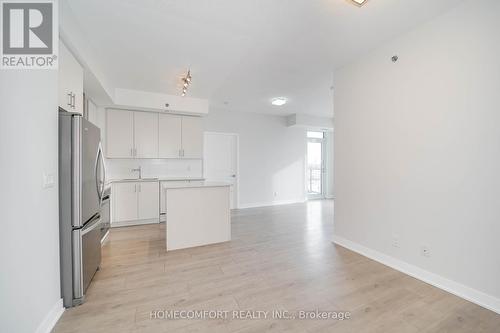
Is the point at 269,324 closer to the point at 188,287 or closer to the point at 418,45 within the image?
the point at 188,287

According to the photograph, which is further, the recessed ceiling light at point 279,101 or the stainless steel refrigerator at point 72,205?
the recessed ceiling light at point 279,101

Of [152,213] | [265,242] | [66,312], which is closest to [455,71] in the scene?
[265,242]

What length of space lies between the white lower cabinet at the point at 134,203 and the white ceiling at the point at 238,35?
2.04 meters

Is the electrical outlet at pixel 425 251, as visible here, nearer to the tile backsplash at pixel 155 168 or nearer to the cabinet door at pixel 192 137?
the cabinet door at pixel 192 137

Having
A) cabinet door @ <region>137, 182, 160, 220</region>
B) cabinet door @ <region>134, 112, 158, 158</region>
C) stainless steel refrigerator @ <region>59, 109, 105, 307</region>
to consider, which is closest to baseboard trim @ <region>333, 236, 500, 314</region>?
stainless steel refrigerator @ <region>59, 109, 105, 307</region>

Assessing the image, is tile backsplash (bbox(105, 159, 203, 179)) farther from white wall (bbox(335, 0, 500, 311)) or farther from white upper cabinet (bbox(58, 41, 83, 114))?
white wall (bbox(335, 0, 500, 311))

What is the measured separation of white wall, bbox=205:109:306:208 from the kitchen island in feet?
9.05

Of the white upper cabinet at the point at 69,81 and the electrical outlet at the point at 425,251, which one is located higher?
the white upper cabinet at the point at 69,81

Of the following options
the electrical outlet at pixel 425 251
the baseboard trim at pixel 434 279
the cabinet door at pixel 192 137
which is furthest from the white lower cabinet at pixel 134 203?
the electrical outlet at pixel 425 251

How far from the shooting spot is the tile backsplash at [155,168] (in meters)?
4.95

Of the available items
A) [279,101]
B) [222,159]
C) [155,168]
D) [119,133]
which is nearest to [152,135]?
[119,133]

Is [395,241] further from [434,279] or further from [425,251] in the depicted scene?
[434,279]

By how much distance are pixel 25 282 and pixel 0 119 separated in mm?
1026

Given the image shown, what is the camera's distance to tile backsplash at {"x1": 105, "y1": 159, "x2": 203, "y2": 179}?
4949 millimetres
